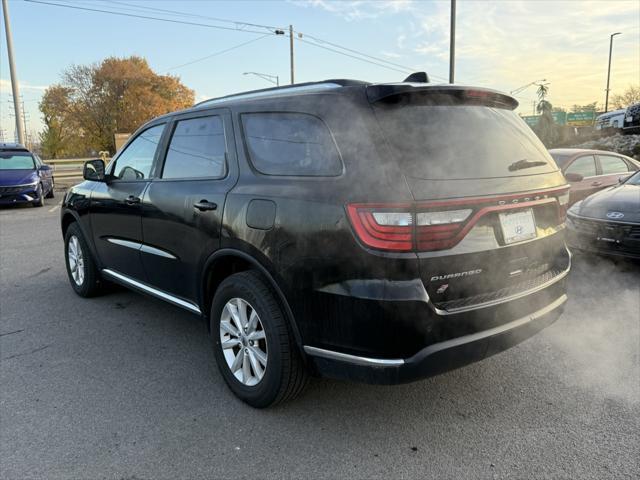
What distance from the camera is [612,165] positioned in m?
8.27

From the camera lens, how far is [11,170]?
12.8m

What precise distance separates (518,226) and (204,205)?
1830mm

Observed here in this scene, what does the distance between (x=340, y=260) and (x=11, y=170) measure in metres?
13.5

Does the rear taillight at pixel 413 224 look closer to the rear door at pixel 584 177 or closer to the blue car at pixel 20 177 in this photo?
the rear door at pixel 584 177

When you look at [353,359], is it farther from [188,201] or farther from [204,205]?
[188,201]

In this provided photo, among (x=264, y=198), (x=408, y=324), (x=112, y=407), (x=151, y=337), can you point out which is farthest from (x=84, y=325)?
(x=408, y=324)

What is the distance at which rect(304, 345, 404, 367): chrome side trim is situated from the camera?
2.26m

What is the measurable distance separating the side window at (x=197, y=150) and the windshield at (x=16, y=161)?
11684mm

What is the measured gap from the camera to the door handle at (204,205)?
299 cm

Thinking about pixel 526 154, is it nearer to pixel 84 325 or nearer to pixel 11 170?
pixel 84 325

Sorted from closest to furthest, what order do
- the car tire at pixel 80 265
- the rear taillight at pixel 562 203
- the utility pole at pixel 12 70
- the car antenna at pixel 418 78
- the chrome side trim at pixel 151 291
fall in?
the car antenna at pixel 418 78, the rear taillight at pixel 562 203, the chrome side trim at pixel 151 291, the car tire at pixel 80 265, the utility pole at pixel 12 70

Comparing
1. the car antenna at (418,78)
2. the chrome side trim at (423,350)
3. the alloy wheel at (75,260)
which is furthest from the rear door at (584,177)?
the alloy wheel at (75,260)

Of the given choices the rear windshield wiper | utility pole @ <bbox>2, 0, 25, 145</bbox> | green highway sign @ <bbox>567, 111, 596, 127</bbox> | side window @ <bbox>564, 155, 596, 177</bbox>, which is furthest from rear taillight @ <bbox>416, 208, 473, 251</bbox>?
green highway sign @ <bbox>567, 111, 596, 127</bbox>

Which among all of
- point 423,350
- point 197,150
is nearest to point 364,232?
point 423,350
